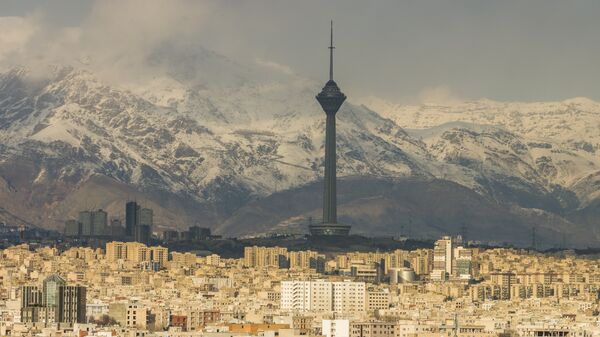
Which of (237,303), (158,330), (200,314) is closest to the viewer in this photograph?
(158,330)

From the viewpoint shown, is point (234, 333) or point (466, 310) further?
point (466, 310)

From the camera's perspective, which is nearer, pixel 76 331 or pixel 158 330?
pixel 76 331

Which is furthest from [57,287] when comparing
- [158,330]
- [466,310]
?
[466,310]

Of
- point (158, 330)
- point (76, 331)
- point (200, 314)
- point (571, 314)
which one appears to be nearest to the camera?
point (76, 331)

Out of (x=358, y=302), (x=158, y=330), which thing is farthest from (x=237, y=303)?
(x=158, y=330)

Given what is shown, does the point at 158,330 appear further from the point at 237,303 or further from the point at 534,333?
the point at 237,303

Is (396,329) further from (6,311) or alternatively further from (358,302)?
(358,302)

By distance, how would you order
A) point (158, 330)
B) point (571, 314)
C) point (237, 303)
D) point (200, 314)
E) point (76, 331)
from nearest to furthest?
point (76, 331) < point (158, 330) < point (200, 314) < point (571, 314) < point (237, 303)
